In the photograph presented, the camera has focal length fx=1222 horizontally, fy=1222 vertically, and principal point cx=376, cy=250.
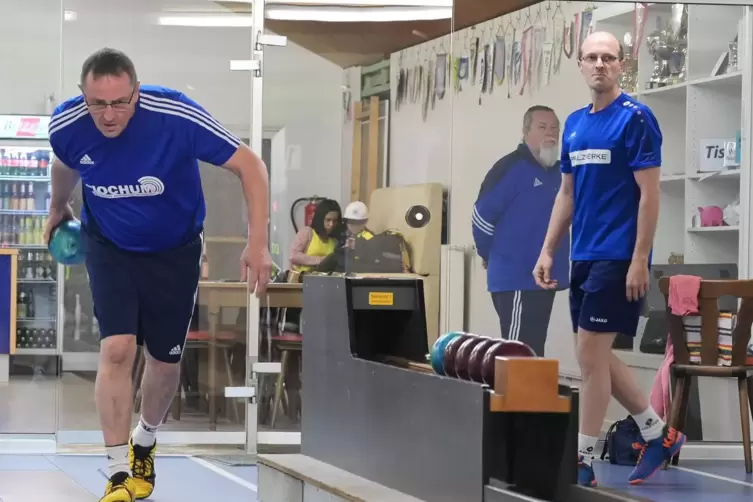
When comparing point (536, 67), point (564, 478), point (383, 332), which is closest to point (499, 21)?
point (536, 67)

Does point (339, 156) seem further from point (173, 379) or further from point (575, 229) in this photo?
point (173, 379)

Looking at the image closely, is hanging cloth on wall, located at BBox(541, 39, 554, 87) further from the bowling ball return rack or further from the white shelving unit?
the bowling ball return rack

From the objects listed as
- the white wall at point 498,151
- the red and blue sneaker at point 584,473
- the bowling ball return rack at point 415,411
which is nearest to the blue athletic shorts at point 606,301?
the red and blue sneaker at point 584,473

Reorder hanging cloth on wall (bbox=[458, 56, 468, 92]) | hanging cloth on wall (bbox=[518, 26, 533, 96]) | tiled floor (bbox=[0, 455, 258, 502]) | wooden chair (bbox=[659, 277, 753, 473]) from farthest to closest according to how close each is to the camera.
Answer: hanging cloth on wall (bbox=[458, 56, 468, 92])
hanging cloth on wall (bbox=[518, 26, 533, 96])
wooden chair (bbox=[659, 277, 753, 473])
tiled floor (bbox=[0, 455, 258, 502])

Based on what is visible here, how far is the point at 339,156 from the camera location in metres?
6.11

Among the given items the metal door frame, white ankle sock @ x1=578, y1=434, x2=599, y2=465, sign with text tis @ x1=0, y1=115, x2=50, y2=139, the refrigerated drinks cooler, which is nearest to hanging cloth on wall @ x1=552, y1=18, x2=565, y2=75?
the metal door frame

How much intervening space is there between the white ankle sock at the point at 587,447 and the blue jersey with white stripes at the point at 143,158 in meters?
1.74

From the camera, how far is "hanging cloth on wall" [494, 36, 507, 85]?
7142 mm

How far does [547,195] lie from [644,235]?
199 cm

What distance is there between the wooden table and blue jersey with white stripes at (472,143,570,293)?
4.15 feet

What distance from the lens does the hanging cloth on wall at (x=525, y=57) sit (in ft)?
23.0

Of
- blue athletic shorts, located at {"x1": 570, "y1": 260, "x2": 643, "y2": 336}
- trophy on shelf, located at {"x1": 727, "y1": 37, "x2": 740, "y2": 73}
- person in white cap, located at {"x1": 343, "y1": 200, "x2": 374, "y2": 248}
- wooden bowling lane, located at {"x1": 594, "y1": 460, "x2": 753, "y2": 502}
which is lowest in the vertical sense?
wooden bowling lane, located at {"x1": 594, "y1": 460, "x2": 753, "y2": 502}

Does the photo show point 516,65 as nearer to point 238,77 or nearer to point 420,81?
point 420,81

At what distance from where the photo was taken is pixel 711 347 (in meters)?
5.63
